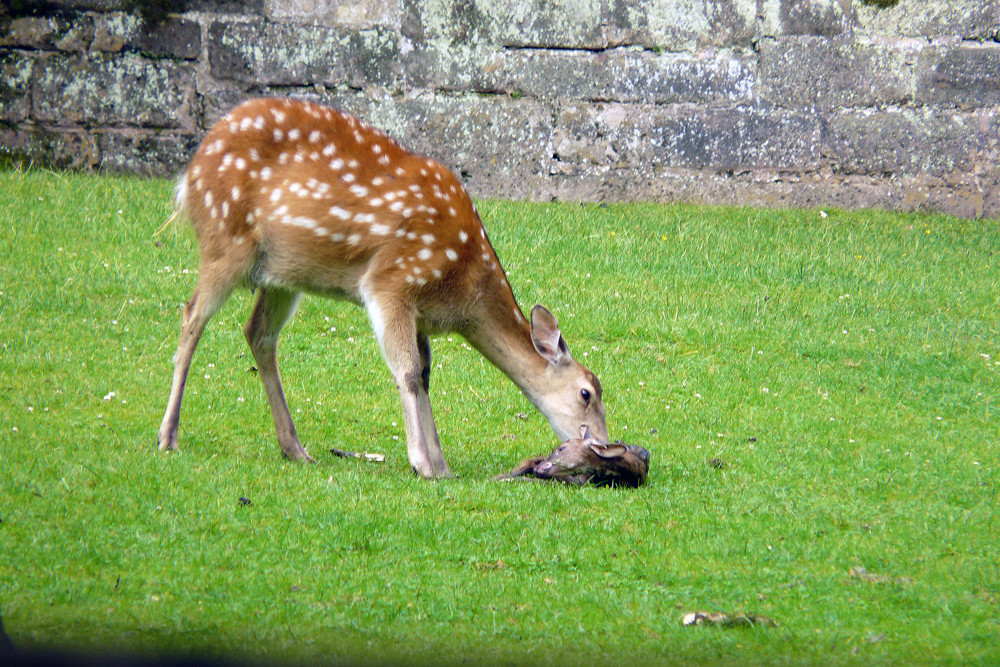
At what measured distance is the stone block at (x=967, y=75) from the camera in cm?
1147

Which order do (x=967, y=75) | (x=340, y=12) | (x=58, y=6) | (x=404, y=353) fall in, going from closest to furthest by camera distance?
(x=404, y=353) < (x=58, y=6) < (x=340, y=12) < (x=967, y=75)

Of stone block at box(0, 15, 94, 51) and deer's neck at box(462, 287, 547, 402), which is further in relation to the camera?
stone block at box(0, 15, 94, 51)

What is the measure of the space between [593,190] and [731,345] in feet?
10.9

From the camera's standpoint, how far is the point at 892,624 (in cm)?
458

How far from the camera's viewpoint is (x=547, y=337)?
6527 mm

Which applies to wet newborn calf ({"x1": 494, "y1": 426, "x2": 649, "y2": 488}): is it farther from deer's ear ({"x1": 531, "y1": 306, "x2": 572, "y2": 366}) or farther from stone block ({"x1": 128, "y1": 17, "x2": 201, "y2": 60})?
stone block ({"x1": 128, "y1": 17, "x2": 201, "y2": 60})

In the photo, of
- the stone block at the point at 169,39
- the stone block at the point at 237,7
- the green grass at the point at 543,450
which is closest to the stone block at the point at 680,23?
the green grass at the point at 543,450

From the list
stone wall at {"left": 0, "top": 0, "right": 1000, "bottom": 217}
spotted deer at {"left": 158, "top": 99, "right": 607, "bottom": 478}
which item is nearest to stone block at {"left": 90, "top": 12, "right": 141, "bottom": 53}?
stone wall at {"left": 0, "top": 0, "right": 1000, "bottom": 217}

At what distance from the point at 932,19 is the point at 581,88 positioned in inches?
135

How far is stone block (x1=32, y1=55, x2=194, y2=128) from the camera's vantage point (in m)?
11.1

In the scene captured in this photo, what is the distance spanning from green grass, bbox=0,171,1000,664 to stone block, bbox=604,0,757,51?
157 cm

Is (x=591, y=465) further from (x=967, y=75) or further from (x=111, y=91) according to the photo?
(x=967, y=75)

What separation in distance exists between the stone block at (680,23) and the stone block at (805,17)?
0.16 metres

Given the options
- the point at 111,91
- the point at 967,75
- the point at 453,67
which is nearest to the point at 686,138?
the point at 453,67
